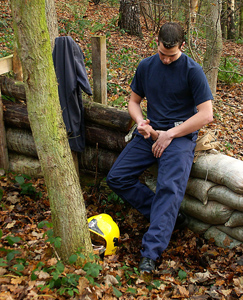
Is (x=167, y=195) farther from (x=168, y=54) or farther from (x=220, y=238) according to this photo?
(x=168, y=54)

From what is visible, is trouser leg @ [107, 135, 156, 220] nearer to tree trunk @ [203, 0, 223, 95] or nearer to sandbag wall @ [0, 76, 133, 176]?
sandbag wall @ [0, 76, 133, 176]

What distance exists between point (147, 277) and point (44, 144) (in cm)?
164

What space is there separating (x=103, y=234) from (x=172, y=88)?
Answer: 1783 mm

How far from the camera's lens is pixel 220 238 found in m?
3.81

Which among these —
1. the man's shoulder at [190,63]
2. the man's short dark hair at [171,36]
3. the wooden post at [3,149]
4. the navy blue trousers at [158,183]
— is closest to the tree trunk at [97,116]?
the wooden post at [3,149]

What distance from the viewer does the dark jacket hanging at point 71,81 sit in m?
4.15

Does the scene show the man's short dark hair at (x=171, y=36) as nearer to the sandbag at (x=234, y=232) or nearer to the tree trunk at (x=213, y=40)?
the sandbag at (x=234, y=232)

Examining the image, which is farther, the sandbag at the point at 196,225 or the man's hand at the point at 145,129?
the sandbag at the point at 196,225

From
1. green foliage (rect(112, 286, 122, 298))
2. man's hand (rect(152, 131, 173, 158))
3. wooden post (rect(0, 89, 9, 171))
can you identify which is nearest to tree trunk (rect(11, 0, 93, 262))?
green foliage (rect(112, 286, 122, 298))

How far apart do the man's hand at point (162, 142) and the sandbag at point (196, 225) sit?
1058 mm

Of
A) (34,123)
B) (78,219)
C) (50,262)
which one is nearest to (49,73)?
(34,123)

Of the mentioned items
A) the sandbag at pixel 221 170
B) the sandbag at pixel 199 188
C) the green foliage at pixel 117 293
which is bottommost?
the green foliage at pixel 117 293

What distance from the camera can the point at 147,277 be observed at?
3.13 m

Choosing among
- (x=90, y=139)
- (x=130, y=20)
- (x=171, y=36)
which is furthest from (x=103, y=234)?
(x=130, y=20)
